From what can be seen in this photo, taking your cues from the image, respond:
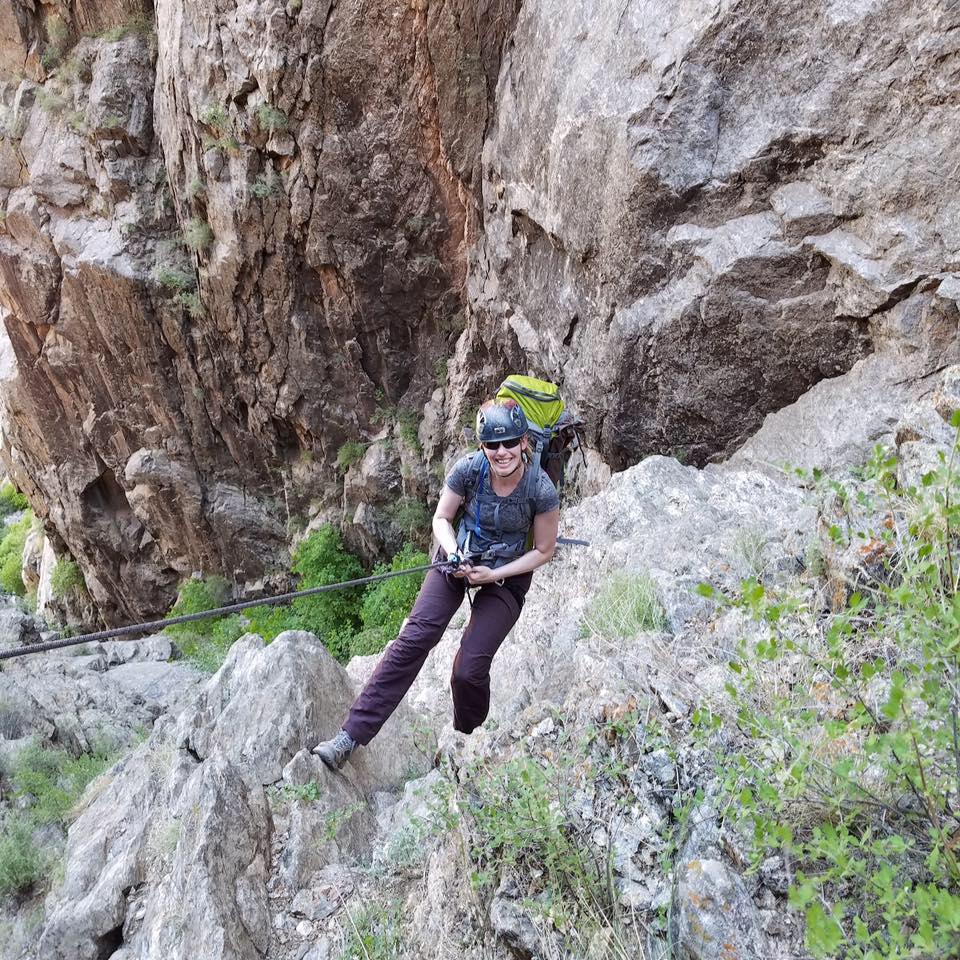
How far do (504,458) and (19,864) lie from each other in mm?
3317

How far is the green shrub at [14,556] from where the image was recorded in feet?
80.1

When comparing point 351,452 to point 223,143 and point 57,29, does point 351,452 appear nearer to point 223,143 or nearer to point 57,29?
point 223,143

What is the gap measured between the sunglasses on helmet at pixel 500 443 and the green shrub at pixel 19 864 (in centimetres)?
325

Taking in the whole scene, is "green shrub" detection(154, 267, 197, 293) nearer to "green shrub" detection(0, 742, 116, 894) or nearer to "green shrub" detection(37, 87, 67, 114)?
"green shrub" detection(37, 87, 67, 114)

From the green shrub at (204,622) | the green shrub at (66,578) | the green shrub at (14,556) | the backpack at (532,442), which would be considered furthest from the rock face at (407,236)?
the green shrub at (14,556)

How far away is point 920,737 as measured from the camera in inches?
62.2

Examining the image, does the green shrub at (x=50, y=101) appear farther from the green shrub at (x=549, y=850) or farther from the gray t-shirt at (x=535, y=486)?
the green shrub at (x=549, y=850)

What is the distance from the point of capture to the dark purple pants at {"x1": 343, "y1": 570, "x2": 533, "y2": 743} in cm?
369

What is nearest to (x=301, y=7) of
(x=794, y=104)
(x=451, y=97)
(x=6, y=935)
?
(x=451, y=97)

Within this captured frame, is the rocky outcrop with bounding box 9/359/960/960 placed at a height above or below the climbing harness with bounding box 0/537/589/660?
below

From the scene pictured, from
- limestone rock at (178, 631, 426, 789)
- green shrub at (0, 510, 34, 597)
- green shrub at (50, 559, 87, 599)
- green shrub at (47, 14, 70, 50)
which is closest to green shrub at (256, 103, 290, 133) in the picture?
green shrub at (47, 14, 70, 50)

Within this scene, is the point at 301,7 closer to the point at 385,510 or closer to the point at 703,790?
the point at 385,510

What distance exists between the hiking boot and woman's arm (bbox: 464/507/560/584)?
1.14 metres

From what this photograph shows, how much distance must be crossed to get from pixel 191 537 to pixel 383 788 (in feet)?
40.2
